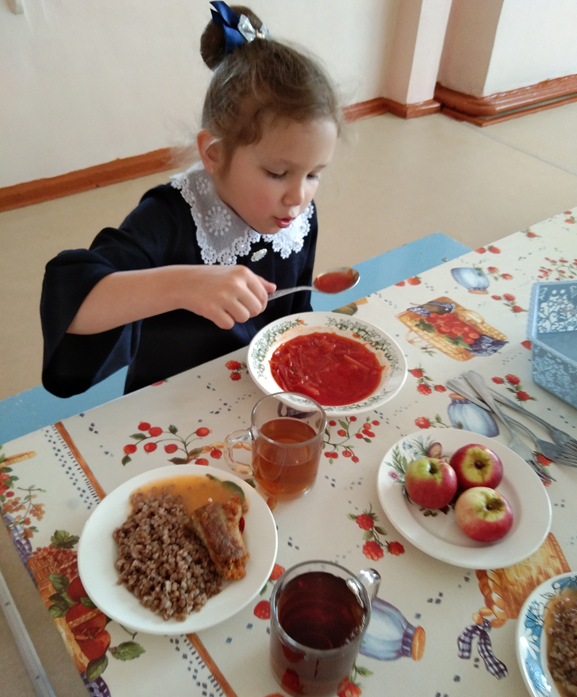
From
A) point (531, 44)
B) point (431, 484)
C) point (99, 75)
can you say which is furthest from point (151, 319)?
point (531, 44)

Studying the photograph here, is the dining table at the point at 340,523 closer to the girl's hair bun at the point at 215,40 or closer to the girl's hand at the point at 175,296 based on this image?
the girl's hand at the point at 175,296

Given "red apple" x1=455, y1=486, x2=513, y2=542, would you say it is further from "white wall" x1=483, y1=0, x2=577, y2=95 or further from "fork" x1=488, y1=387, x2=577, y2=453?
"white wall" x1=483, y1=0, x2=577, y2=95

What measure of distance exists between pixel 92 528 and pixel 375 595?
1.05ft

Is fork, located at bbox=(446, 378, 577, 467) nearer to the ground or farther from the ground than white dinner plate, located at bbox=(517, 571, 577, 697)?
nearer to the ground

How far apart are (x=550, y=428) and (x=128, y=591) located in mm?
625

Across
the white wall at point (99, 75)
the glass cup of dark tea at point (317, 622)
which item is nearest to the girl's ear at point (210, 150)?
the glass cup of dark tea at point (317, 622)

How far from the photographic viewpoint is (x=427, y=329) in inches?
39.9

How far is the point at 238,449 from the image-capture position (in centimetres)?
76

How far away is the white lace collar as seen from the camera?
1.03 metres

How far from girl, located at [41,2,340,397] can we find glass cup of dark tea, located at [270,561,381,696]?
370mm

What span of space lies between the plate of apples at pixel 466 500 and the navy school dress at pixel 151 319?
1.56 ft

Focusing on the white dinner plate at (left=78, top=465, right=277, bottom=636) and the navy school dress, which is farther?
the navy school dress

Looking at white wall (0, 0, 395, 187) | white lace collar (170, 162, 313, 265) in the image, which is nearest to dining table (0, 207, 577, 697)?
white lace collar (170, 162, 313, 265)

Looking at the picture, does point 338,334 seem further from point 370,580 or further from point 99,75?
point 99,75
